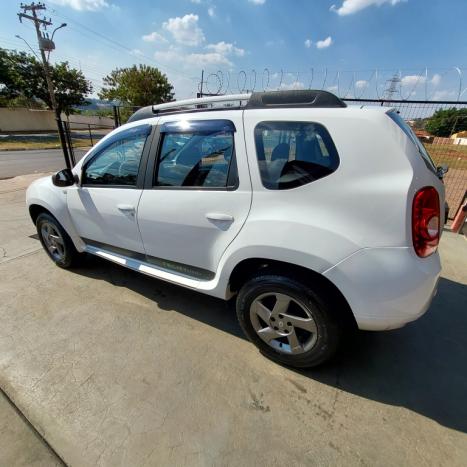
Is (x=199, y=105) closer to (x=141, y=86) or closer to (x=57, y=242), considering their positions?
(x=57, y=242)

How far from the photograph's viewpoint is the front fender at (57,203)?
2898 millimetres

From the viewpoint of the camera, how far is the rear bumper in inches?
56.3

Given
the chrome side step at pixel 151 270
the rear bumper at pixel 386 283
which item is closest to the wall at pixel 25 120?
the chrome side step at pixel 151 270

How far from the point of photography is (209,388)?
6.06 ft

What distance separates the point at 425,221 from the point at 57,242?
3.58 meters

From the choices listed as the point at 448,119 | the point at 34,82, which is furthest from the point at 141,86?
the point at 448,119

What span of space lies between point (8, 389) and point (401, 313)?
2.56m

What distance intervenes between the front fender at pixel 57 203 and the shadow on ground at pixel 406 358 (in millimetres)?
883

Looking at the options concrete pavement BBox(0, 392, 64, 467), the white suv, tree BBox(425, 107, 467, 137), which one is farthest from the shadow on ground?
tree BBox(425, 107, 467, 137)

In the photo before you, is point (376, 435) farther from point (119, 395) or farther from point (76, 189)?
point (76, 189)

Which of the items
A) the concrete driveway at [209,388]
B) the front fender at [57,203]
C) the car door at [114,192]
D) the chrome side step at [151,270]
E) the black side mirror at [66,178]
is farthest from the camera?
the front fender at [57,203]

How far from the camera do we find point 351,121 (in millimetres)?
1474

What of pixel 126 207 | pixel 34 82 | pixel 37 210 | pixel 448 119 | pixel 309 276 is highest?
pixel 34 82

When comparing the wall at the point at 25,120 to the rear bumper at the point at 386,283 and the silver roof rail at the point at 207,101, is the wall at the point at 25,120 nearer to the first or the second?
the silver roof rail at the point at 207,101
